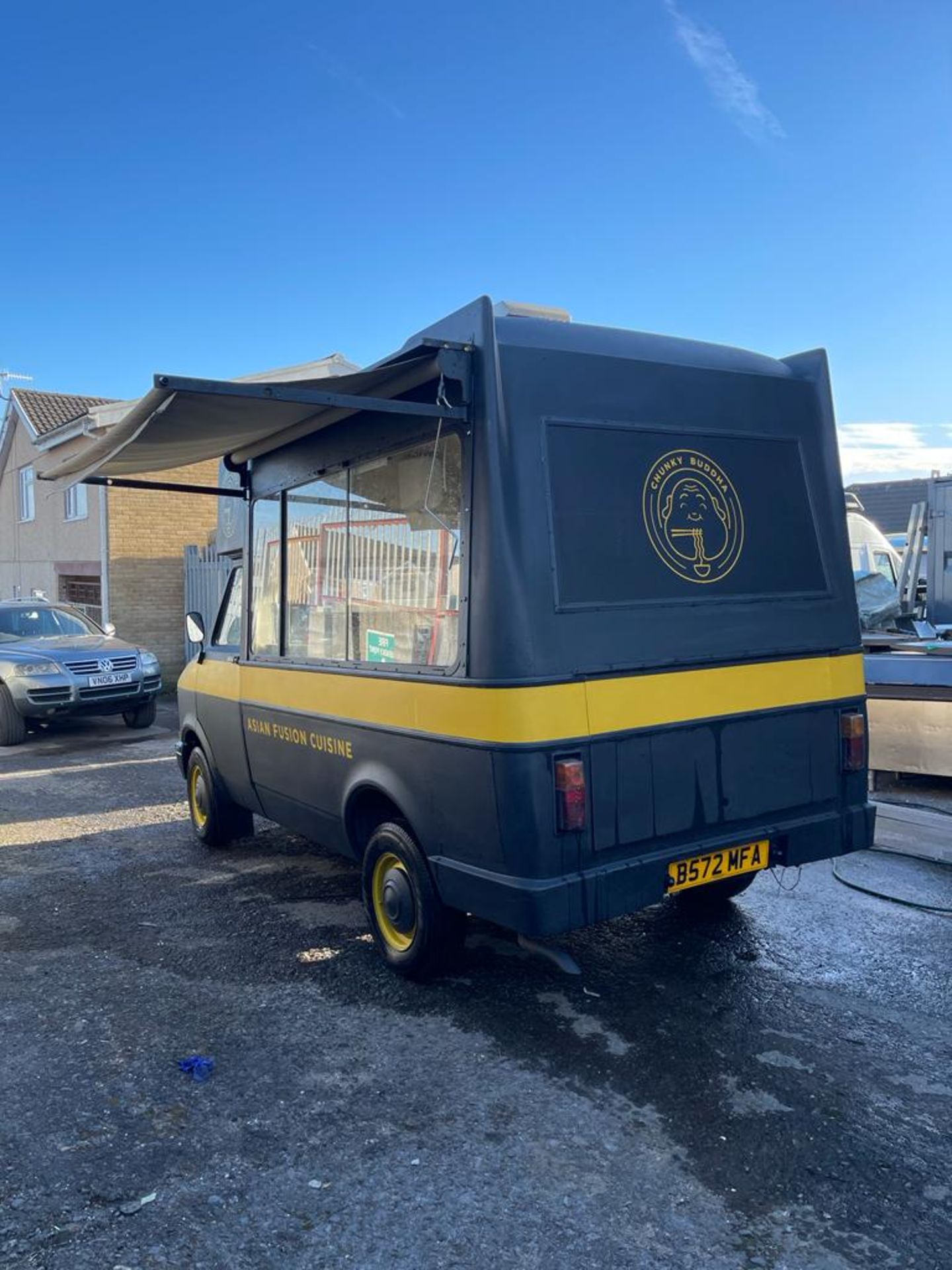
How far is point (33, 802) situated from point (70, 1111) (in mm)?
5578

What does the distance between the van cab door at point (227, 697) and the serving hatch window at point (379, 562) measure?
22.6 inches

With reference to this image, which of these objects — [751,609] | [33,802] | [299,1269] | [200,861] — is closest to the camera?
[299,1269]

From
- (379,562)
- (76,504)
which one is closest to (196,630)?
(379,562)

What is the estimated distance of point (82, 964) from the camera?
4.74 meters

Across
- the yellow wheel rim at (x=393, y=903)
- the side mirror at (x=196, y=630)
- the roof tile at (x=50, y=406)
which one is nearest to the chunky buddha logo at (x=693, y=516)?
the yellow wheel rim at (x=393, y=903)

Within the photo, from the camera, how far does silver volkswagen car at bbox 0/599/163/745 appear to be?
Result: 11.4 meters

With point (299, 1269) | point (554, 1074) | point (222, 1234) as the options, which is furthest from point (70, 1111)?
point (554, 1074)

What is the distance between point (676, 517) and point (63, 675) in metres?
9.42

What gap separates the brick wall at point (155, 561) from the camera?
1802 centimetres

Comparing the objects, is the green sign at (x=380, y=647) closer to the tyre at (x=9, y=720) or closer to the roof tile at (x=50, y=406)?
the tyre at (x=9, y=720)

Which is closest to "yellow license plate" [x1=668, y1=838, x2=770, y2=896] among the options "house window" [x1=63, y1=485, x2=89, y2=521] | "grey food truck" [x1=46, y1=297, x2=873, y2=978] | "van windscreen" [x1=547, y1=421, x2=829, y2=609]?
"grey food truck" [x1=46, y1=297, x2=873, y2=978]

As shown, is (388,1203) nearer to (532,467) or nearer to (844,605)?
(532,467)

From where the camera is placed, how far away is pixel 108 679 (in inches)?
466

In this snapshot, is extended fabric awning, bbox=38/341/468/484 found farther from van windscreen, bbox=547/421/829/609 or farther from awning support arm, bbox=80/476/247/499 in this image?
van windscreen, bbox=547/421/829/609
